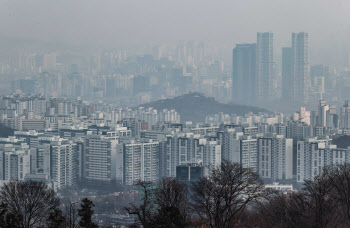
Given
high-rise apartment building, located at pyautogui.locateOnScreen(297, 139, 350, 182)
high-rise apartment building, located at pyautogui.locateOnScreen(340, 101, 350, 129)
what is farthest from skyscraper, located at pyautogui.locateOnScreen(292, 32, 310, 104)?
high-rise apartment building, located at pyautogui.locateOnScreen(297, 139, 350, 182)

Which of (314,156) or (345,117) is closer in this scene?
(314,156)

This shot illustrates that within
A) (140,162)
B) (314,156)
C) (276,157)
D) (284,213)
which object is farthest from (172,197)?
(276,157)

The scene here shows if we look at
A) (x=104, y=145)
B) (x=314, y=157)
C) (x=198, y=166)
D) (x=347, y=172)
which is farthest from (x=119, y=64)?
(x=347, y=172)

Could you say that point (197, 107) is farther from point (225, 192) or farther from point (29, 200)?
point (225, 192)

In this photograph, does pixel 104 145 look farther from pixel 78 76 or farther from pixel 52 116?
pixel 78 76

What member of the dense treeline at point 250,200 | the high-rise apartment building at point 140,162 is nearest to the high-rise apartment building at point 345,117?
the high-rise apartment building at point 140,162

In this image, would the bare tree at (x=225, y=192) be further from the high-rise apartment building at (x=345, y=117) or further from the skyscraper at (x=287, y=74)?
the skyscraper at (x=287, y=74)
